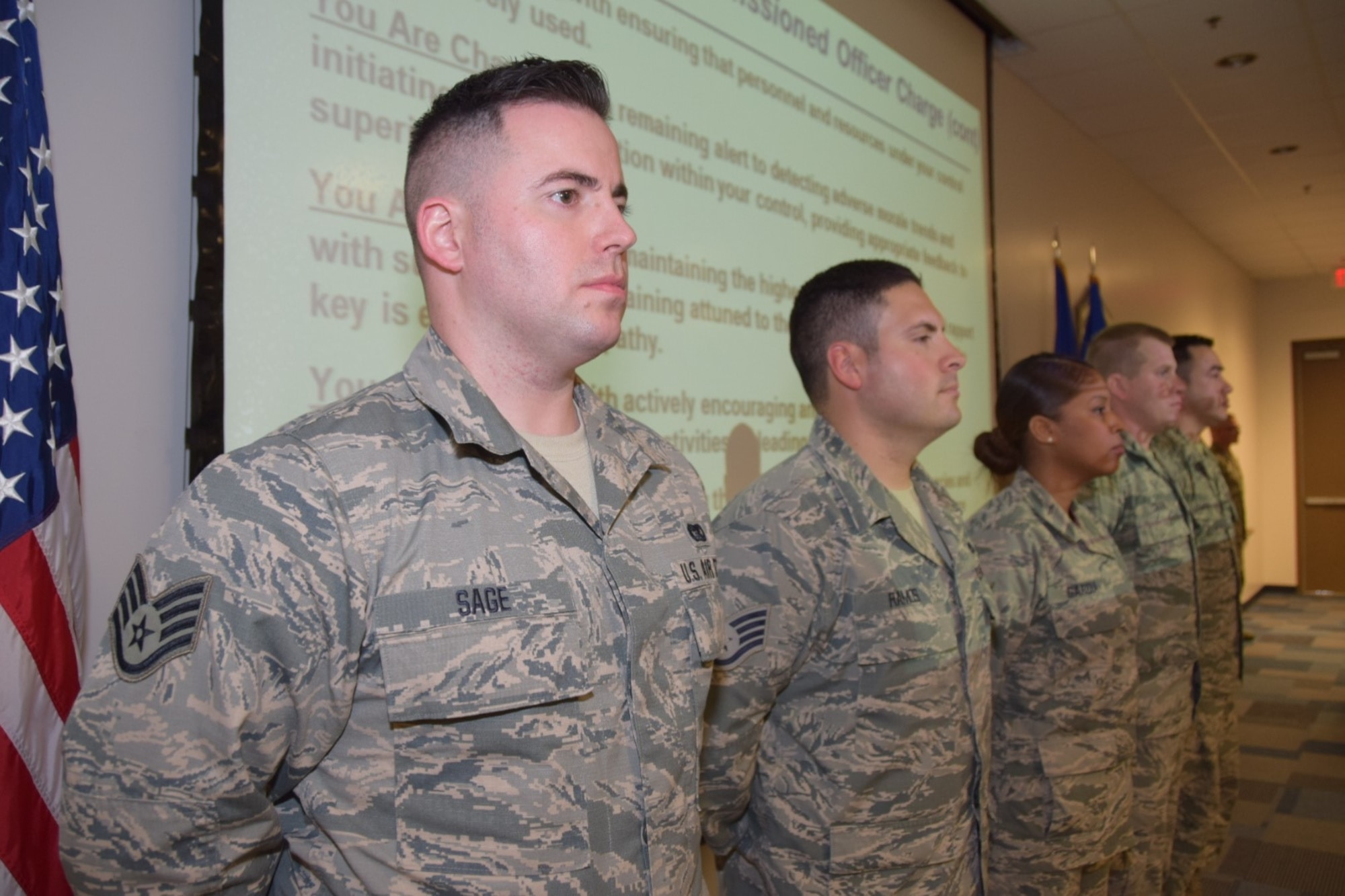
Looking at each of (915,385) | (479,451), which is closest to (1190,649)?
(915,385)

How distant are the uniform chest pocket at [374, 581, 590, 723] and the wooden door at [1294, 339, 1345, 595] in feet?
35.0

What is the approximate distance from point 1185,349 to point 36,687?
4221 millimetres

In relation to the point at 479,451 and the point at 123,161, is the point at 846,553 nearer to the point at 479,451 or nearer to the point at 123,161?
the point at 479,451

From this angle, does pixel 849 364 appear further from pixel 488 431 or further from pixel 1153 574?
pixel 1153 574

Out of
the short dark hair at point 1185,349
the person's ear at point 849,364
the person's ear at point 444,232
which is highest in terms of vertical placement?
the short dark hair at point 1185,349

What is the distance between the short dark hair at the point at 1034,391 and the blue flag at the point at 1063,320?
2.06m

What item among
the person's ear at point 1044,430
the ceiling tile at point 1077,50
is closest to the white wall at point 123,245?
the person's ear at point 1044,430

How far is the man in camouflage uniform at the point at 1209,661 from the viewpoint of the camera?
120 inches

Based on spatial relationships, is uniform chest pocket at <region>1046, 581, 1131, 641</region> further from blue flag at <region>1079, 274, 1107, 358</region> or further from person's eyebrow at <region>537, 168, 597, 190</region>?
blue flag at <region>1079, 274, 1107, 358</region>

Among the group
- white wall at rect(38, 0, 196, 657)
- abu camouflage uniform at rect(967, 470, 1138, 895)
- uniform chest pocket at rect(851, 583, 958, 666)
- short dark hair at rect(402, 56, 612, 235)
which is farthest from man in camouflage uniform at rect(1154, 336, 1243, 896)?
white wall at rect(38, 0, 196, 657)

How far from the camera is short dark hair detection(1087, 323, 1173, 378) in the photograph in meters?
3.18

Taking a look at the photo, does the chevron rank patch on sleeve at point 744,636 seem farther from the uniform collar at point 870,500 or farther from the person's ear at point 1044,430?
the person's ear at point 1044,430

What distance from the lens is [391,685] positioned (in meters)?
0.88

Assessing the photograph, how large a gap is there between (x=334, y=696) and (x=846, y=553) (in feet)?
3.06
